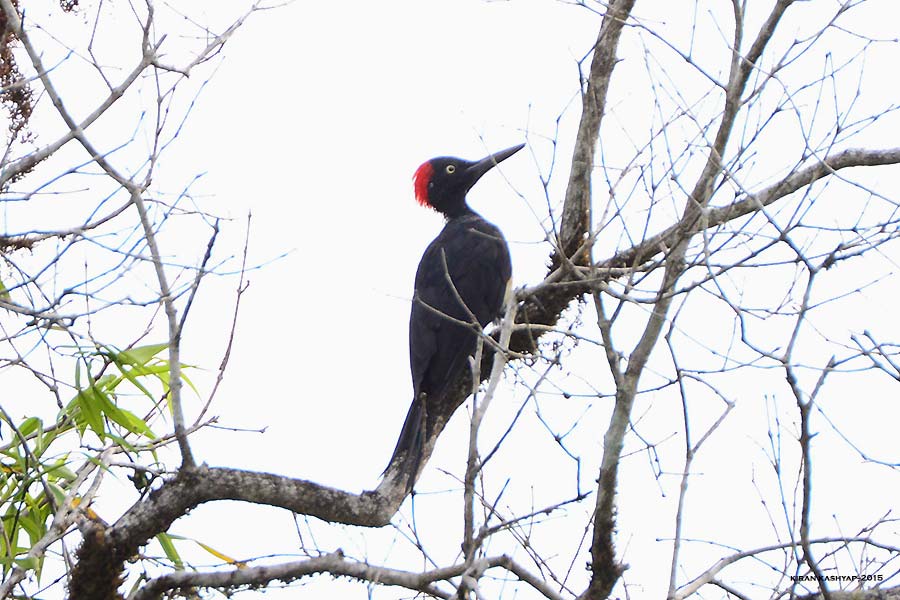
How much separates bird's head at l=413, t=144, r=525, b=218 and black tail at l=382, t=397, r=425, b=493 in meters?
1.85

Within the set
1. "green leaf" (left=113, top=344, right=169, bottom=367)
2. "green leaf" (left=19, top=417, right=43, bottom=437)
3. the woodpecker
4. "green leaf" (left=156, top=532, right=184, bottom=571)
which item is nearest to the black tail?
the woodpecker

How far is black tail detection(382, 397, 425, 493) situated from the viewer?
12.3 ft

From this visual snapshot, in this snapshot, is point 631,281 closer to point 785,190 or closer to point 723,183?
point 723,183

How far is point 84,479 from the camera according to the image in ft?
11.9

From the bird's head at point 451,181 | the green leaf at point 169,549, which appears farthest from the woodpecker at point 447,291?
the green leaf at point 169,549

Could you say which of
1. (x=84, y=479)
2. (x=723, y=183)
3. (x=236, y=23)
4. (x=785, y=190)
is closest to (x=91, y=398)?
(x=84, y=479)

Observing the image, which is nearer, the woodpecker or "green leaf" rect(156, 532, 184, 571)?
"green leaf" rect(156, 532, 184, 571)

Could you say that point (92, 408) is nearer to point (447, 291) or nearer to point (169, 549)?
point (169, 549)

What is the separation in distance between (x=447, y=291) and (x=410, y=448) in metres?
1.25

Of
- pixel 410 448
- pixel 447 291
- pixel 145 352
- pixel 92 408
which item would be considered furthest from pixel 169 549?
pixel 447 291

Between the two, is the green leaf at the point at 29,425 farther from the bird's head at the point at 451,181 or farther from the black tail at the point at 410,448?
the bird's head at the point at 451,181

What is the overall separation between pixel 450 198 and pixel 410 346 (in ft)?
4.33

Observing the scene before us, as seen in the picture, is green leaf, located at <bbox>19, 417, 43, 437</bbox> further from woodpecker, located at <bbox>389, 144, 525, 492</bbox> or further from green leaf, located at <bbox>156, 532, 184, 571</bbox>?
woodpecker, located at <bbox>389, 144, 525, 492</bbox>

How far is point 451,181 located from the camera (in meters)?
5.81
